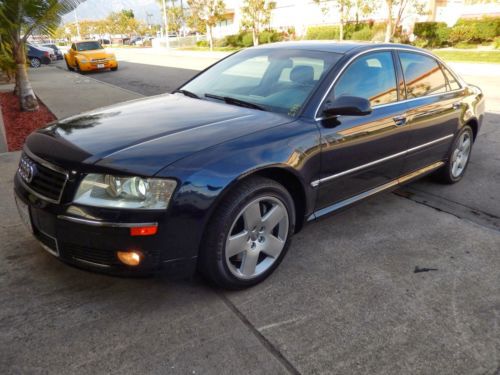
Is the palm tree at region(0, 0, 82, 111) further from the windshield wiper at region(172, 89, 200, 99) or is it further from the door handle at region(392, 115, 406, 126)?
the door handle at region(392, 115, 406, 126)

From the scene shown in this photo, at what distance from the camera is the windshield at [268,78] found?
10.5ft

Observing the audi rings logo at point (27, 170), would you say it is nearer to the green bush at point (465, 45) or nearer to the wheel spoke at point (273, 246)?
the wheel spoke at point (273, 246)

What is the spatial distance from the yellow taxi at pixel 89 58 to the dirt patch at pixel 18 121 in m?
8.65

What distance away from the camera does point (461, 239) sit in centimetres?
360

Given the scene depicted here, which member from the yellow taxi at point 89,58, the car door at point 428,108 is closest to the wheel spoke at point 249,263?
the car door at point 428,108

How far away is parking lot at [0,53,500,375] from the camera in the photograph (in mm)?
2232

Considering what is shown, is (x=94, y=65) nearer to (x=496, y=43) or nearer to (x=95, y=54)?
(x=95, y=54)

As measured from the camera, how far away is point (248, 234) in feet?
8.91

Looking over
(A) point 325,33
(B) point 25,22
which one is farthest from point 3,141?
(A) point 325,33

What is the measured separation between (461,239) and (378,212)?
77 centimetres

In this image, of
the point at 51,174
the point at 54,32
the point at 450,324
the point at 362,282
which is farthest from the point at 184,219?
the point at 54,32

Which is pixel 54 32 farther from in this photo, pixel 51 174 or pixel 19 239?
pixel 51 174

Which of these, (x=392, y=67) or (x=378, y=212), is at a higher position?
(x=392, y=67)

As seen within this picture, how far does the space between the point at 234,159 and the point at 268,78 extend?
1.30 metres
